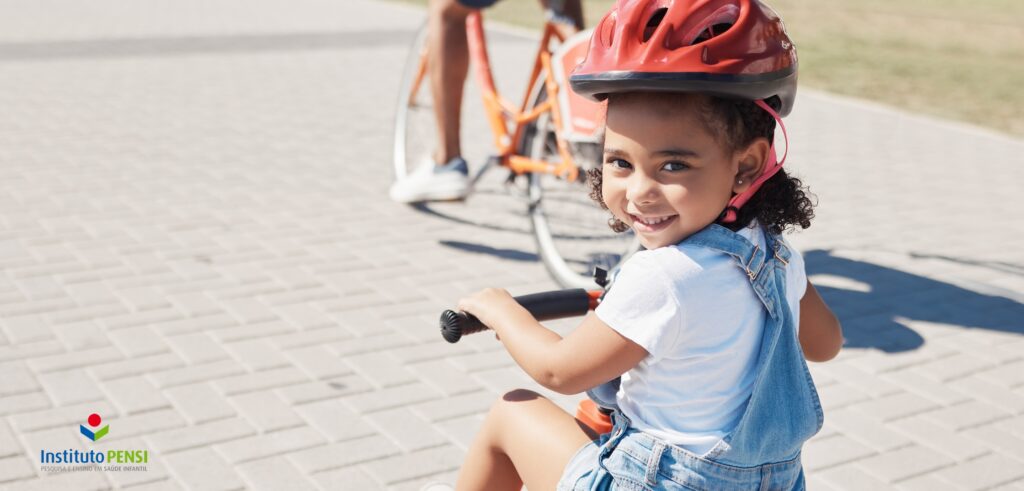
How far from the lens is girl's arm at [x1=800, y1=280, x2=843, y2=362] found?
2326mm

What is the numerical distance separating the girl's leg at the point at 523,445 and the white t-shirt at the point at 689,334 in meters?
0.16

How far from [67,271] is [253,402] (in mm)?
1545

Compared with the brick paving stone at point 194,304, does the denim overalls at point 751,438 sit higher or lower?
higher

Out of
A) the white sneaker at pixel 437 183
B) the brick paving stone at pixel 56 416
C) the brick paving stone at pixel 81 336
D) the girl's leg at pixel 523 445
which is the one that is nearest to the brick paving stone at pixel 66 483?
the brick paving stone at pixel 56 416

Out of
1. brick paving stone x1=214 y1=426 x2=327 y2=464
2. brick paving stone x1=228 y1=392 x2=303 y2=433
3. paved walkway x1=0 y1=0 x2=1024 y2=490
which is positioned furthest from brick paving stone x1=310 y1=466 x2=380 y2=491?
brick paving stone x1=228 y1=392 x2=303 y2=433

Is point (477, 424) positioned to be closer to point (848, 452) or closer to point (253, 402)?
point (253, 402)

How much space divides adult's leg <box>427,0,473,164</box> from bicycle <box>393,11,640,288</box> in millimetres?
67

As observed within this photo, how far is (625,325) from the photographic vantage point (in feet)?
6.48

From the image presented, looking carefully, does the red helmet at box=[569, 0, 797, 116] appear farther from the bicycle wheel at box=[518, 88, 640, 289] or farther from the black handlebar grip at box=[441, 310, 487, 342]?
the bicycle wheel at box=[518, 88, 640, 289]

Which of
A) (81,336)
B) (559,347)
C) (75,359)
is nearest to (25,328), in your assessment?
(81,336)

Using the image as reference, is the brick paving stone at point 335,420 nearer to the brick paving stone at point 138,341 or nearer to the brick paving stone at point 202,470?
the brick paving stone at point 202,470

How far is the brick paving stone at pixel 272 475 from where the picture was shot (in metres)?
3.10

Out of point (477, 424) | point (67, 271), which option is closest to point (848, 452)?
point (477, 424)

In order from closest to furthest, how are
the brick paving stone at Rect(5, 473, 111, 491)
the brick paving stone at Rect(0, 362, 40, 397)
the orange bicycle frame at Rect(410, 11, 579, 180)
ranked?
1. the brick paving stone at Rect(5, 473, 111, 491)
2. the brick paving stone at Rect(0, 362, 40, 397)
3. the orange bicycle frame at Rect(410, 11, 579, 180)
